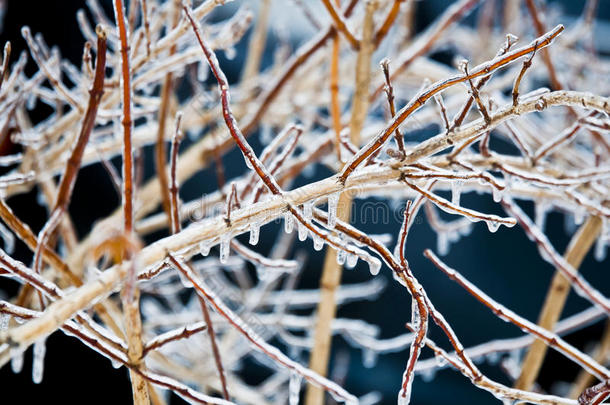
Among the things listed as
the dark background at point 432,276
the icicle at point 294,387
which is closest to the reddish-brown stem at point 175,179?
the icicle at point 294,387

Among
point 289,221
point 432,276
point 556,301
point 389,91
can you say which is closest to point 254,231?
point 289,221

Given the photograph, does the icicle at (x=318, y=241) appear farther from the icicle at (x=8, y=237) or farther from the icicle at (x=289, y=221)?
the icicle at (x=8, y=237)

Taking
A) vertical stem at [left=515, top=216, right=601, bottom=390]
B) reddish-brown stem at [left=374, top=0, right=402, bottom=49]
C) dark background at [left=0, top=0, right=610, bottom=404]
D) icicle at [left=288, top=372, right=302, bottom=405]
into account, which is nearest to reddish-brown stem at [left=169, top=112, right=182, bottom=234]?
icicle at [left=288, top=372, right=302, bottom=405]

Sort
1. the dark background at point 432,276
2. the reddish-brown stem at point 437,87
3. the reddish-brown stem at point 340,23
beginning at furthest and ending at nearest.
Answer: the dark background at point 432,276, the reddish-brown stem at point 340,23, the reddish-brown stem at point 437,87

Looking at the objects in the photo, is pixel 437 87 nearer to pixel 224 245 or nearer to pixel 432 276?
pixel 224 245

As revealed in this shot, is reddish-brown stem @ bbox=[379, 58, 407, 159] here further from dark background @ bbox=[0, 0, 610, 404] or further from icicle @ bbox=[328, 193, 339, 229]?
dark background @ bbox=[0, 0, 610, 404]
